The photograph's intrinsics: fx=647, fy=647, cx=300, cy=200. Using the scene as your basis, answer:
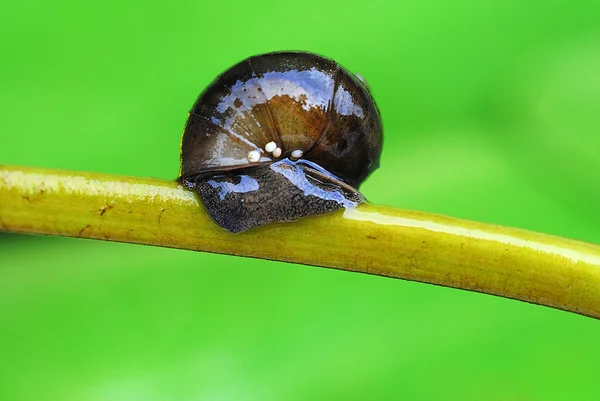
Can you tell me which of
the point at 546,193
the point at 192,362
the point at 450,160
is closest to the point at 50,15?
the point at 192,362

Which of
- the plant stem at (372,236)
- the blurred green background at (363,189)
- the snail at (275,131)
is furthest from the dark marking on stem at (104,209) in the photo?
the blurred green background at (363,189)

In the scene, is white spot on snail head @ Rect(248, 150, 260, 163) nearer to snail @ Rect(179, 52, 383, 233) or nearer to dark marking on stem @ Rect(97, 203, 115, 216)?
snail @ Rect(179, 52, 383, 233)

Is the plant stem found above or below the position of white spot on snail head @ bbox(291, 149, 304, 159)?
below

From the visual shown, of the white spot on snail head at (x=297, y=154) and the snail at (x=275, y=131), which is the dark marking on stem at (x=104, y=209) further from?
the white spot on snail head at (x=297, y=154)

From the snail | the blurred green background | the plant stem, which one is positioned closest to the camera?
the plant stem

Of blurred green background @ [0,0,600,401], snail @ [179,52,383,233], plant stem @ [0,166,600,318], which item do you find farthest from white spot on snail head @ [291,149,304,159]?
blurred green background @ [0,0,600,401]

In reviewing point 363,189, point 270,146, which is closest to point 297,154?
point 270,146

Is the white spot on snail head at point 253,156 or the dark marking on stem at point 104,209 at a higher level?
the white spot on snail head at point 253,156

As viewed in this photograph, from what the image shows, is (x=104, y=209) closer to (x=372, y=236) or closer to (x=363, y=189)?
(x=372, y=236)
